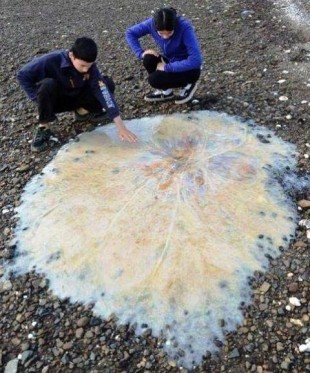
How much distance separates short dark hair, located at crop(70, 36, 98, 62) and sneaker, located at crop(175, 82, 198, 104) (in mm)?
1093

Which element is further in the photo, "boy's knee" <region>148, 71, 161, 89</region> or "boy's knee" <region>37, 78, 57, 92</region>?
"boy's knee" <region>148, 71, 161, 89</region>

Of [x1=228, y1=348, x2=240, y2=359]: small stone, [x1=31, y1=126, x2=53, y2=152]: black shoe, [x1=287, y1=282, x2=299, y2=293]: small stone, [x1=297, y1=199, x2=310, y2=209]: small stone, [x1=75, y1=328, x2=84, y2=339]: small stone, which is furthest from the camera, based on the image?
[x1=31, y1=126, x2=53, y2=152]: black shoe

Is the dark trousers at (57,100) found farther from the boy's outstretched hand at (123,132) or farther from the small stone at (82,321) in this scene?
the small stone at (82,321)

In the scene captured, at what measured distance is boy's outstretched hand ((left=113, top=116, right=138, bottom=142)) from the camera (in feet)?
11.0

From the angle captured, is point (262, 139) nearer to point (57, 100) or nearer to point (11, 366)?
point (57, 100)

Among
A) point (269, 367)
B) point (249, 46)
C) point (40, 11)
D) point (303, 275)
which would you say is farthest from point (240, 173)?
point (40, 11)

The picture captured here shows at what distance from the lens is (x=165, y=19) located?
130 inches

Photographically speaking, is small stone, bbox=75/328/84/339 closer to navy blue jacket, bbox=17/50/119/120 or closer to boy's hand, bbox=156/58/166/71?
navy blue jacket, bbox=17/50/119/120

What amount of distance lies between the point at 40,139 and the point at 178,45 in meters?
1.34

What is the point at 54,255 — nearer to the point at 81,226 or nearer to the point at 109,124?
the point at 81,226

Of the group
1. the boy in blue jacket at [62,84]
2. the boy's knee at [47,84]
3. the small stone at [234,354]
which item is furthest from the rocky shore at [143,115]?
the boy's knee at [47,84]

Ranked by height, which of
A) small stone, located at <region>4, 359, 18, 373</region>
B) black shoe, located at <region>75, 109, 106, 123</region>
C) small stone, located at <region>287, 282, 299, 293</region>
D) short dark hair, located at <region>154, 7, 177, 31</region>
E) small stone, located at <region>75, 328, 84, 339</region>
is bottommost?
small stone, located at <region>287, 282, 299, 293</region>

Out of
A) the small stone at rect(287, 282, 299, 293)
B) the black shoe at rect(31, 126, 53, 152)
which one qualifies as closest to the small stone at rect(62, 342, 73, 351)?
the small stone at rect(287, 282, 299, 293)

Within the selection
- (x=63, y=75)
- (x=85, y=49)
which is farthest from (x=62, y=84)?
(x=85, y=49)
